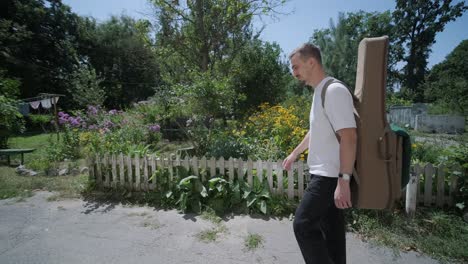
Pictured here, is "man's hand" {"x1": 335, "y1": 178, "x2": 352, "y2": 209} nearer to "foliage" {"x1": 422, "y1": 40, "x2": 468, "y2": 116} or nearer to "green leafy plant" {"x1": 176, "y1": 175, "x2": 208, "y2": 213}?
"green leafy plant" {"x1": 176, "y1": 175, "x2": 208, "y2": 213}

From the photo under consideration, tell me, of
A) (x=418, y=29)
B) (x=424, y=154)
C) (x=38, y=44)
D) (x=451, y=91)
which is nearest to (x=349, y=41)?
(x=451, y=91)

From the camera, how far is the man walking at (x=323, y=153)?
1564mm

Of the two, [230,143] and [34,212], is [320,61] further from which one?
[34,212]

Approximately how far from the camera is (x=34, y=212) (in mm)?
4039

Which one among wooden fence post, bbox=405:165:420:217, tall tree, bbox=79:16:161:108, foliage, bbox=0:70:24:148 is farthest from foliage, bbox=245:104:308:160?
tall tree, bbox=79:16:161:108

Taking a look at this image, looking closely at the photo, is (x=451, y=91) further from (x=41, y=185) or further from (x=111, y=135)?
(x=41, y=185)

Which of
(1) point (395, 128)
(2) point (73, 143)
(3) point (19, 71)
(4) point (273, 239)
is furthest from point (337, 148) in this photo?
(3) point (19, 71)

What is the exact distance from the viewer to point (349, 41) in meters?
26.0

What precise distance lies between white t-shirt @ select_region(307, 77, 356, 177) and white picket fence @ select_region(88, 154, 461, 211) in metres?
2.05

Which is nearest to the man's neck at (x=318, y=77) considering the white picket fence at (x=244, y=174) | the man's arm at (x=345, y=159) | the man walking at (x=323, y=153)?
the man walking at (x=323, y=153)

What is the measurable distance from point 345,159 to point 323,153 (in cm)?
17

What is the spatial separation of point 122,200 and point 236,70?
9.45 metres

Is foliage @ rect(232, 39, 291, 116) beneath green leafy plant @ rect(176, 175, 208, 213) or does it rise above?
above

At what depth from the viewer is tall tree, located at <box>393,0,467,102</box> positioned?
33.1m
